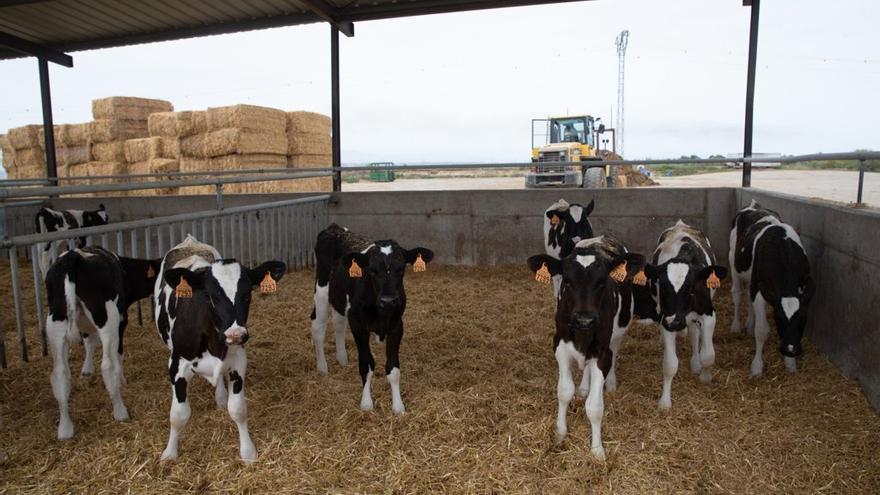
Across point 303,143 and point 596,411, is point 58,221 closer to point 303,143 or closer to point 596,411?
point 596,411

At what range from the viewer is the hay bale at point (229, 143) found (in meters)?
15.4

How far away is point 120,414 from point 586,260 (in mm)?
3381

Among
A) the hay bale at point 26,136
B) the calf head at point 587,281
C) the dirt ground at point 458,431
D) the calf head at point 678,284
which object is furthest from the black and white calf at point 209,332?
the hay bale at point 26,136

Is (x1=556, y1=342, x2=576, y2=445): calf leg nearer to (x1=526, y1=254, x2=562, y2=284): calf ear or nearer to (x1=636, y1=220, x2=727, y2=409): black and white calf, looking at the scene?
(x1=526, y1=254, x2=562, y2=284): calf ear

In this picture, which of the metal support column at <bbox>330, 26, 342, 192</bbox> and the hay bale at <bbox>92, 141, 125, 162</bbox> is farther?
the hay bale at <bbox>92, 141, 125, 162</bbox>

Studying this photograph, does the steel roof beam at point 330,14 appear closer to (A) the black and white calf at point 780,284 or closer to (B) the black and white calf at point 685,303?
(B) the black and white calf at point 685,303

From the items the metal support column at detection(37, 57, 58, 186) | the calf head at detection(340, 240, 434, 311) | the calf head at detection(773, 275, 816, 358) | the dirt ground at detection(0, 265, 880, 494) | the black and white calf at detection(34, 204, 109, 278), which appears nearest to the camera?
the dirt ground at detection(0, 265, 880, 494)

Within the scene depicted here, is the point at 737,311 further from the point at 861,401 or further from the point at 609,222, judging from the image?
the point at 609,222

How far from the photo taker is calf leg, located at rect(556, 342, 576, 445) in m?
3.76

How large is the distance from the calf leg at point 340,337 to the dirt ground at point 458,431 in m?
0.10

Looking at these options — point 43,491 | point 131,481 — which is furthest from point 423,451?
point 43,491

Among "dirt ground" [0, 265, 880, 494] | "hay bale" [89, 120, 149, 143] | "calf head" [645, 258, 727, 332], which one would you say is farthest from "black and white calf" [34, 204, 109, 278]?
"hay bale" [89, 120, 149, 143]

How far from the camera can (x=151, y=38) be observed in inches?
439

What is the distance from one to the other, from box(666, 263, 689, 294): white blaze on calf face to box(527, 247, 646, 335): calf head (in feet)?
1.62
